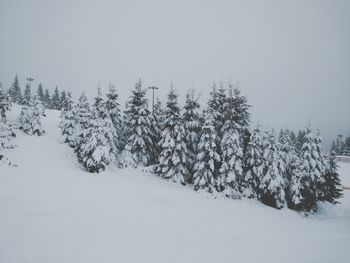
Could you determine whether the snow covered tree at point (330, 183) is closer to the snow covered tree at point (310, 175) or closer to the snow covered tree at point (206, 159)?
the snow covered tree at point (310, 175)

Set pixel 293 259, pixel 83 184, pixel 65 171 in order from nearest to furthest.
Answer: pixel 293 259 < pixel 83 184 < pixel 65 171

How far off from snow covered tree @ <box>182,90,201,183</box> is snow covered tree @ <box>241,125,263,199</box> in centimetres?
611

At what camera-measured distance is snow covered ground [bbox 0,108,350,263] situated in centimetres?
986

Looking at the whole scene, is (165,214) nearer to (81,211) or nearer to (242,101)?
(81,211)

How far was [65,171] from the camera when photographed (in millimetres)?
24906

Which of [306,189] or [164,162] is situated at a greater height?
[164,162]

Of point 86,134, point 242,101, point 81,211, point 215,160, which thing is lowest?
point 81,211

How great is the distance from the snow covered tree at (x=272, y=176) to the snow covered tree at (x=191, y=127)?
A: 788 centimetres

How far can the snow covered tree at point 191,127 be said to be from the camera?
29.1 metres

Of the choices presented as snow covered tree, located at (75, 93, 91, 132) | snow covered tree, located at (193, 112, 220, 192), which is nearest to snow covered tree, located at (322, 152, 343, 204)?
snow covered tree, located at (193, 112, 220, 192)

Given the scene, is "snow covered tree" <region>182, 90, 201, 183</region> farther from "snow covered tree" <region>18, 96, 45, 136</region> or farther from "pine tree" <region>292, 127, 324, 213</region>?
"snow covered tree" <region>18, 96, 45, 136</region>

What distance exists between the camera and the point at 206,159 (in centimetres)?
2677

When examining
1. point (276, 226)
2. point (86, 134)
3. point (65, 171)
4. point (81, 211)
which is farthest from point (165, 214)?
point (86, 134)

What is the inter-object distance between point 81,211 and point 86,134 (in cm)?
1475
